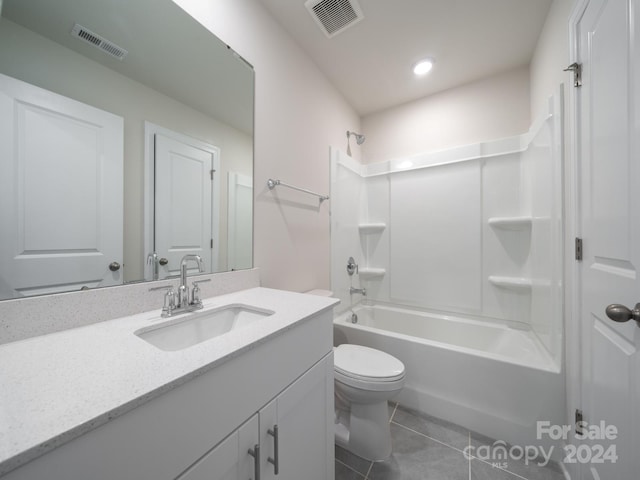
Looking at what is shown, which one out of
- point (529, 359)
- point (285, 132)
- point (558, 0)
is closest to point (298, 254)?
point (285, 132)

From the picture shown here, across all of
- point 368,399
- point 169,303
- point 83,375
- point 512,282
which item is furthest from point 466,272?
point 83,375

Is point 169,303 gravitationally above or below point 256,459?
above

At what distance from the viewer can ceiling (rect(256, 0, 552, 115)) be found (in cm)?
147

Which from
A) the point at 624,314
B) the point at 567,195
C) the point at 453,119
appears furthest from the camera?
the point at 453,119

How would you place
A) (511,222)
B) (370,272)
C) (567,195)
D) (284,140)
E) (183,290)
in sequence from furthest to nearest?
(370,272) → (511,222) → (284,140) → (567,195) → (183,290)

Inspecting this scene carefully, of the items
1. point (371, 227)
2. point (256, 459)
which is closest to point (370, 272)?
point (371, 227)

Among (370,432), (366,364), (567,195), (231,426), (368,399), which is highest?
(567,195)

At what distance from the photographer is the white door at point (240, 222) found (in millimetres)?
1265

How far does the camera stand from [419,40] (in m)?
1.69

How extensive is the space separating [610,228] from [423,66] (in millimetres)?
1742

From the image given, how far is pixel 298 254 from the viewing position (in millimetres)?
1729

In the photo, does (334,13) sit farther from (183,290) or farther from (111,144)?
(183,290)

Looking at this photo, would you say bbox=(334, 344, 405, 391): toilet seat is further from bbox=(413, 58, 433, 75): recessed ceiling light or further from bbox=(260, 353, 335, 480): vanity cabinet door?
bbox=(413, 58, 433, 75): recessed ceiling light

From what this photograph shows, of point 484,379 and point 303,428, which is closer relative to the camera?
point 303,428
